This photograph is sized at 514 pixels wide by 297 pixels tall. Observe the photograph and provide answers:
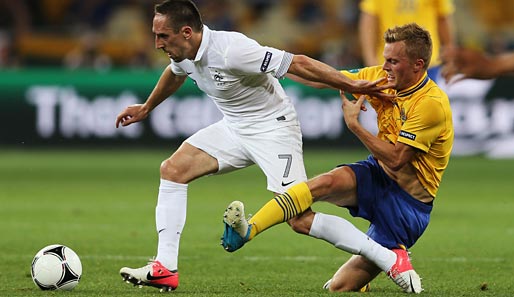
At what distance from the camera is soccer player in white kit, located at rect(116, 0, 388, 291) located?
6.11 meters

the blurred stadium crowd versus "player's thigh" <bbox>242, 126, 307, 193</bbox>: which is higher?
the blurred stadium crowd

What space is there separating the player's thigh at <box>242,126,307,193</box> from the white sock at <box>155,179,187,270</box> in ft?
1.60

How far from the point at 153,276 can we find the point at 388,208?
1438mm

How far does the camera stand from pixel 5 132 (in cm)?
1766

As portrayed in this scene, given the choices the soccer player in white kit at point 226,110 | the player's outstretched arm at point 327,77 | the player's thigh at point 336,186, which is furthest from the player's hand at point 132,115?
the player's thigh at point 336,186

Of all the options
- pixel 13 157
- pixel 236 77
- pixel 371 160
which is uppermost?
pixel 236 77

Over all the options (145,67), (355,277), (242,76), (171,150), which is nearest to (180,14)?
(242,76)

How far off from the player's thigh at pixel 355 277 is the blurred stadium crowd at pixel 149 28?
12.0 m

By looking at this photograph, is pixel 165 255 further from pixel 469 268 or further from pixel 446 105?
pixel 469 268

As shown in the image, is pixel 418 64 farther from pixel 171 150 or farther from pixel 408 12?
pixel 171 150

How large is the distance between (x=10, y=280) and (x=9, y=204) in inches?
203

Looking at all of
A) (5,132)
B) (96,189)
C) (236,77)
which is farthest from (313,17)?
(236,77)

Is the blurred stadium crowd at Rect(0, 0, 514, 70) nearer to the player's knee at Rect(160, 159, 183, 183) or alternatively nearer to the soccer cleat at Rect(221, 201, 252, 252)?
the player's knee at Rect(160, 159, 183, 183)

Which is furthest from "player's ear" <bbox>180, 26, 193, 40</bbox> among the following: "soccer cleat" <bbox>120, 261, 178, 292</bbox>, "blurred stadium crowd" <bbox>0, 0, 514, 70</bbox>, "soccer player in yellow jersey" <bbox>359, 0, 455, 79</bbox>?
"blurred stadium crowd" <bbox>0, 0, 514, 70</bbox>
